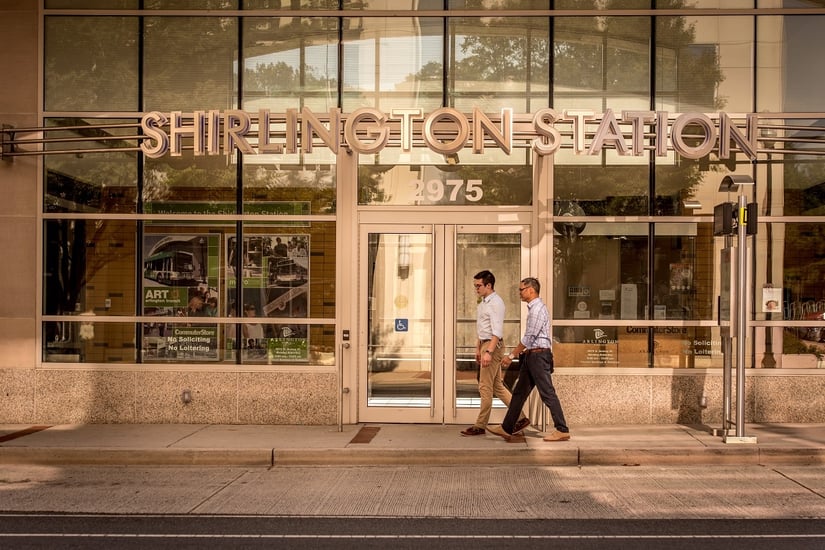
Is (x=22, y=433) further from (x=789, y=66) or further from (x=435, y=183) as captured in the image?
(x=789, y=66)

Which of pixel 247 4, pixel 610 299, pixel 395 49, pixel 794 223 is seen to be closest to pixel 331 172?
pixel 395 49

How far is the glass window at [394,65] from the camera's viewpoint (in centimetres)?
1169

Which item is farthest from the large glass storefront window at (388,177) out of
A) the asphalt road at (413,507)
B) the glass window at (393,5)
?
the asphalt road at (413,507)

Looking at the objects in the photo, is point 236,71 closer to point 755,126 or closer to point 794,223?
point 755,126

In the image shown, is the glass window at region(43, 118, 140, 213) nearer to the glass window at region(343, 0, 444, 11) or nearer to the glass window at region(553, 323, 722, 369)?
the glass window at region(343, 0, 444, 11)

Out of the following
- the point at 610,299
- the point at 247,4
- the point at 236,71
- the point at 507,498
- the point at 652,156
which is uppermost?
the point at 247,4

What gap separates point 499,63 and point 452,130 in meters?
1.88

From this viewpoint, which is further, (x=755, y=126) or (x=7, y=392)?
(x=7, y=392)

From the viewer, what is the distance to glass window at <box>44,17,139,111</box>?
11781mm

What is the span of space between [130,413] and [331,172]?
4421 millimetres

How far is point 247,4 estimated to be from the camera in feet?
38.7

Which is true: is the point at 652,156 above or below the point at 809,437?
above

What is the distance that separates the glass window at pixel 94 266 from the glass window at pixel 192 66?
1892 millimetres

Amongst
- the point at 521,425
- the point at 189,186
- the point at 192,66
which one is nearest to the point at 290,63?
the point at 192,66
